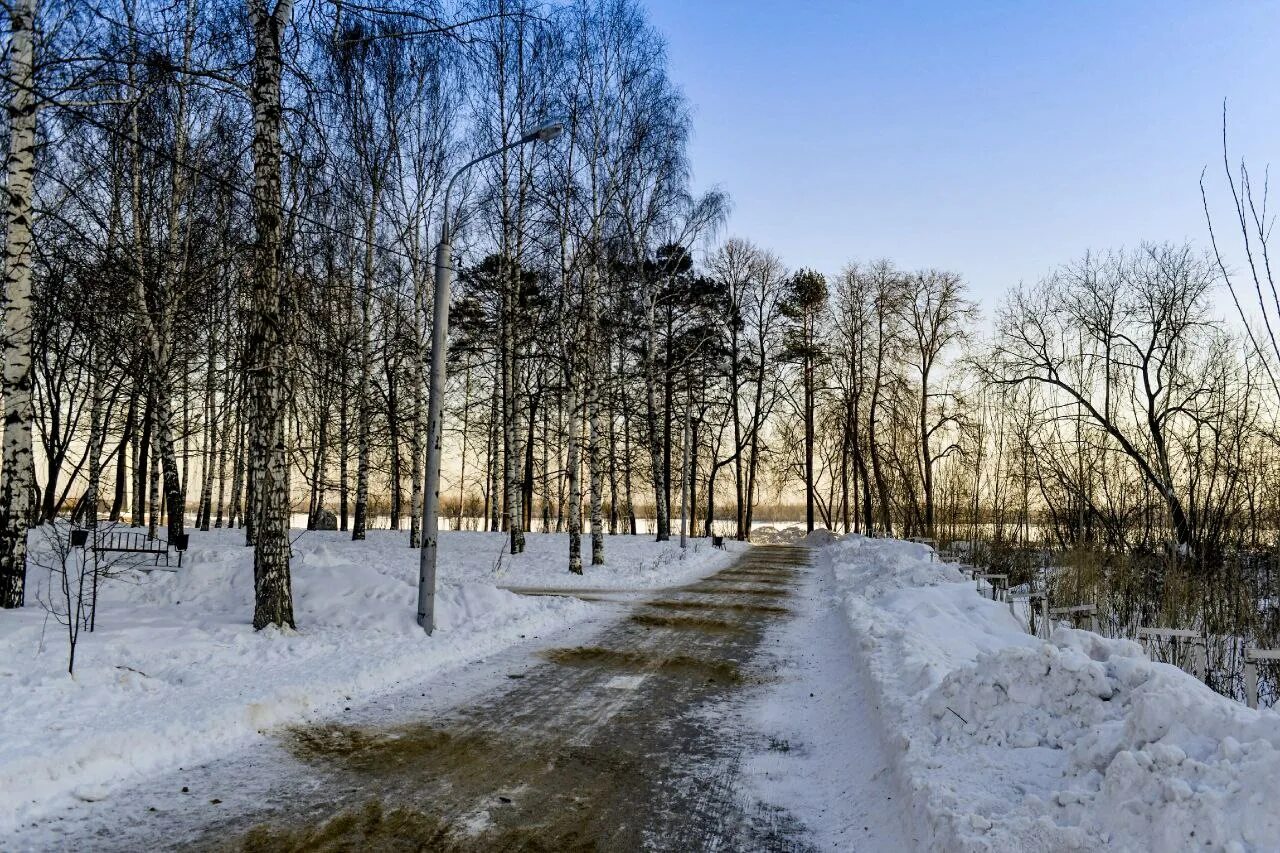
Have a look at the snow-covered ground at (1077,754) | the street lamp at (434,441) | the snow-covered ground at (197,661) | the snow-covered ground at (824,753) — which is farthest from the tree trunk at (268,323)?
the snow-covered ground at (1077,754)

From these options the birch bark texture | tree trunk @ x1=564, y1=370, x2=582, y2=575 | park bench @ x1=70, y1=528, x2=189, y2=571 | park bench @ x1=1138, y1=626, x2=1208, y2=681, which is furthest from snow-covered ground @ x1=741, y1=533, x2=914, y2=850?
park bench @ x1=70, y1=528, x2=189, y2=571

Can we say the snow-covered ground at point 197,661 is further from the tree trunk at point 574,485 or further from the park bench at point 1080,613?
the park bench at point 1080,613

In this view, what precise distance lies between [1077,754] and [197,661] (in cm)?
730

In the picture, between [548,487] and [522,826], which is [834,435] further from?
[522,826]

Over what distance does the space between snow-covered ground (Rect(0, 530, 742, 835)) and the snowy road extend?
325 millimetres

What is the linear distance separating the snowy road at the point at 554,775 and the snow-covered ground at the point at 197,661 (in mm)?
325

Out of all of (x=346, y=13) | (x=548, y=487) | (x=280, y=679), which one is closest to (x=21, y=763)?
(x=280, y=679)

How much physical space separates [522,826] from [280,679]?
3.58m

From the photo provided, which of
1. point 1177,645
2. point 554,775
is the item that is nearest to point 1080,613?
point 1177,645

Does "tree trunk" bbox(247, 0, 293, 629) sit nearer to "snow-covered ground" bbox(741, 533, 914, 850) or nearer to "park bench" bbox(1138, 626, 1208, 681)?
"snow-covered ground" bbox(741, 533, 914, 850)

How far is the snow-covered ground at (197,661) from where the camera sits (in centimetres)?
466

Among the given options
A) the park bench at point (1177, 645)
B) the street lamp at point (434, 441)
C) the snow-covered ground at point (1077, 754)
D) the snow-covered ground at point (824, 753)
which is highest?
the street lamp at point (434, 441)

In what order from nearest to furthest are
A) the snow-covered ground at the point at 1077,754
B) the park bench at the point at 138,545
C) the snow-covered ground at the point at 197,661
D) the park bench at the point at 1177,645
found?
the snow-covered ground at the point at 1077,754 < the snow-covered ground at the point at 197,661 < the park bench at the point at 1177,645 < the park bench at the point at 138,545

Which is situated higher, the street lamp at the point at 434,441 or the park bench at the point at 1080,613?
the street lamp at the point at 434,441
